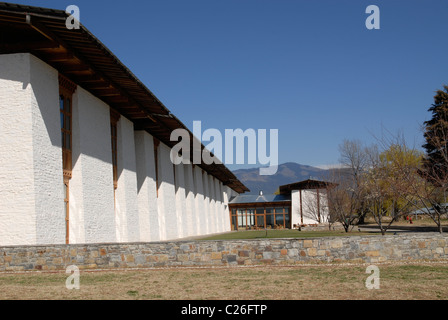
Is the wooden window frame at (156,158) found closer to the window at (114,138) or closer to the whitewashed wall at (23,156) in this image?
the window at (114,138)

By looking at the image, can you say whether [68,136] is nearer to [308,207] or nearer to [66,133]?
[66,133]

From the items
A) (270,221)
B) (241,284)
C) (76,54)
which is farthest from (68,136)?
(270,221)

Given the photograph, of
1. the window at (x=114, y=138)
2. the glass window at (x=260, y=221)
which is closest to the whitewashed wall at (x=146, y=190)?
the window at (x=114, y=138)

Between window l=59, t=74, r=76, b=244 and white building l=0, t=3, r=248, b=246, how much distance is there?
0.04m

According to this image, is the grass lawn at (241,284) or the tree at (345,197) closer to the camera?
the grass lawn at (241,284)

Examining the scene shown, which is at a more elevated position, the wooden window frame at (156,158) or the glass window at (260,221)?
the wooden window frame at (156,158)

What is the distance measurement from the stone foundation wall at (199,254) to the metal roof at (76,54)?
6.35m

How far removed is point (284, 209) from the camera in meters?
59.6

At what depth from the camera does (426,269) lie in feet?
38.5

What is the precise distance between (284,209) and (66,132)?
45090 mm

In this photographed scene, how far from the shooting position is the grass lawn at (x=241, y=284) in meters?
8.69

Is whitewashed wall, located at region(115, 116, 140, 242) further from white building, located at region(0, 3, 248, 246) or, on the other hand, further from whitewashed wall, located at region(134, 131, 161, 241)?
whitewashed wall, located at region(134, 131, 161, 241)
